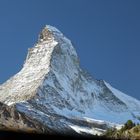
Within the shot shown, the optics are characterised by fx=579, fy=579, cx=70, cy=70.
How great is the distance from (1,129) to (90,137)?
2.37 m

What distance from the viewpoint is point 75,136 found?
1500 cm

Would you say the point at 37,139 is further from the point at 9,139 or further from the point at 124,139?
the point at 124,139

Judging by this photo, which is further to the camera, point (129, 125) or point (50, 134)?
point (129, 125)

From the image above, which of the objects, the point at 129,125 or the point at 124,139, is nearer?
the point at 124,139

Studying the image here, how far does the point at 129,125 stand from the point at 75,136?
113m

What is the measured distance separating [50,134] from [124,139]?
77.5 inches

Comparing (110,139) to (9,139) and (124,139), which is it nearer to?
(124,139)

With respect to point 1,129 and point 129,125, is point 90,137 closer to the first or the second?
point 1,129

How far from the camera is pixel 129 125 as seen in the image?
12631 cm

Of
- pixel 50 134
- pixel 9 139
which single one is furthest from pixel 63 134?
pixel 9 139

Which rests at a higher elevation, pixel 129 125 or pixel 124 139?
pixel 129 125

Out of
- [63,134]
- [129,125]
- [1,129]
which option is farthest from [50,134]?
[129,125]

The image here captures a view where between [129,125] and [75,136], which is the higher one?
[129,125]

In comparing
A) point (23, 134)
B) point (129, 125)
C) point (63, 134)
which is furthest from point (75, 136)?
point (129, 125)
